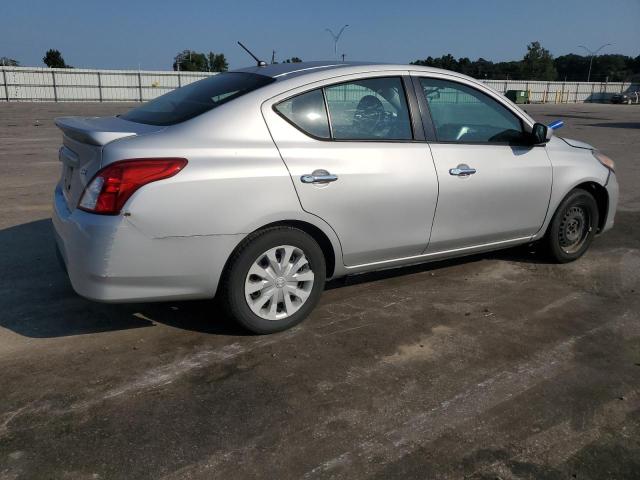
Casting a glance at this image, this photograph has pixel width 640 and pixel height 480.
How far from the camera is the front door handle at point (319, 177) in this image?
3.48 metres

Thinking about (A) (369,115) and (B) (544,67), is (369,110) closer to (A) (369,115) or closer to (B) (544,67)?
(A) (369,115)

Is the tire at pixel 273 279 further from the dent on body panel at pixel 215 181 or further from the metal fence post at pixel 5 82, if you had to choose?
the metal fence post at pixel 5 82

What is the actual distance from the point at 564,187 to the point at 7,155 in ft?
35.2

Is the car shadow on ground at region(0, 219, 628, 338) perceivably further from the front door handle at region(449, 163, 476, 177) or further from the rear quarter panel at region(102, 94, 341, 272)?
the front door handle at region(449, 163, 476, 177)

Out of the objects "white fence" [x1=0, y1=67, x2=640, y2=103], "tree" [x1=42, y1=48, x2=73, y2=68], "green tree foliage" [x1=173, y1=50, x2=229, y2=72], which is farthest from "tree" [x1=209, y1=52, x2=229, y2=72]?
"white fence" [x1=0, y1=67, x2=640, y2=103]

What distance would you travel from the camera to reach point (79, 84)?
41375 mm

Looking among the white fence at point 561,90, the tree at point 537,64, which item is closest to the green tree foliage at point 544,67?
the tree at point 537,64

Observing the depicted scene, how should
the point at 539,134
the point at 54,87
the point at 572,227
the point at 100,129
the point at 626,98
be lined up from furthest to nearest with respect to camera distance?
the point at 626,98, the point at 54,87, the point at 572,227, the point at 539,134, the point at 100,129

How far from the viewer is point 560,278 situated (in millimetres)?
4879

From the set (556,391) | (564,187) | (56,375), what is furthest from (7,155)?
(556,391)

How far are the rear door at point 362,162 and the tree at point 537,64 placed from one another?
332 ft

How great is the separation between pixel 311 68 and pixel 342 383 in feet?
6.81

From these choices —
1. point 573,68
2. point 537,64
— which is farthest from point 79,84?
point 573,68

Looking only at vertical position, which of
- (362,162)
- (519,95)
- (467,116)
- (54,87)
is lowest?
(362,162)
